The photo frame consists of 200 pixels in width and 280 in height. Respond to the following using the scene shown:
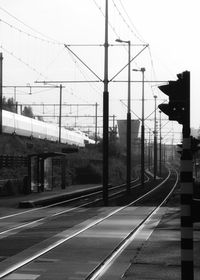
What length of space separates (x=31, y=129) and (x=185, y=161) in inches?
2218

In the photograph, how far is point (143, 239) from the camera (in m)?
16.3

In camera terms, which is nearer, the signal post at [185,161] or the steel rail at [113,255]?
the signal post at [185,161]

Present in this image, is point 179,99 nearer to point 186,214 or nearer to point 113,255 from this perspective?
point 186,214

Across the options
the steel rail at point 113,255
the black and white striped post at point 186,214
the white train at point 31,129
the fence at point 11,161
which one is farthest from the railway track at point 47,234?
the white train at point 31,129

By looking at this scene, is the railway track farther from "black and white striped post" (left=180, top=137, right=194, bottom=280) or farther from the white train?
the white train

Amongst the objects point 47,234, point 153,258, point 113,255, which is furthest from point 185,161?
point 47,234

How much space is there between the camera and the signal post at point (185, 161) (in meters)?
8.27

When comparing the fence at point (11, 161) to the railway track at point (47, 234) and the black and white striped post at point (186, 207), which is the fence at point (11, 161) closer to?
the railway track at point (47, 234)

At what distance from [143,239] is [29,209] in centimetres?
1309

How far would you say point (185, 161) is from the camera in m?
8.44

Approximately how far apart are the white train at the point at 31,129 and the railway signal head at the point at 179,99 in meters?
44.8

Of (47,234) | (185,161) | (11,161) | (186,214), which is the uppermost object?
(11,161)

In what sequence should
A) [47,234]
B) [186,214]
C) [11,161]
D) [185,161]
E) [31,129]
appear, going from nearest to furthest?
1. [186,214]
2. [185,161]
3. [47,234]
4. [11,161]
5. [31,129]

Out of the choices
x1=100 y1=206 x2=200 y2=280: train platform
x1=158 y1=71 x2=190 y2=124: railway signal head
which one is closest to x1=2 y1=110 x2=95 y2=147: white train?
x1=100 y1=206 x2=200 y2=280: train platform
